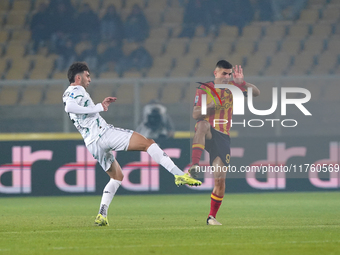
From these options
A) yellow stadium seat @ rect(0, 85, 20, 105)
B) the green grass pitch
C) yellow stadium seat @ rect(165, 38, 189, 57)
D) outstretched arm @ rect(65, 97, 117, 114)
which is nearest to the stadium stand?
yellow stadium seat @ rect(165, 38, 189, 57)

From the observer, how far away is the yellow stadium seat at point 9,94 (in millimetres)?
12824

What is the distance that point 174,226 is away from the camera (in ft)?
24.1

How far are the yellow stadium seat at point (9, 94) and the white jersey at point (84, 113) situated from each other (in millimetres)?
6019

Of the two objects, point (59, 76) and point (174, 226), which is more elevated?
point (59, 76)

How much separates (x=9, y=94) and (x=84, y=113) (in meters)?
→ 6.46

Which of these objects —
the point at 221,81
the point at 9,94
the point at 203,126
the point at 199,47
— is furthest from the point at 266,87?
the point at 203,126

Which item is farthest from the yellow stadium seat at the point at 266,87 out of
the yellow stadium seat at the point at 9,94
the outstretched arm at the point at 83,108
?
the outstretched arm at the point at 83,108

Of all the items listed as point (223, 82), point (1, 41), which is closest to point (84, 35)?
point (1, 41)

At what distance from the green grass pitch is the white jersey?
42.5 inches

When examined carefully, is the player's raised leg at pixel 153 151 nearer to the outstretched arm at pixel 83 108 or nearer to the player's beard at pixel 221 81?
the outstretched arm at pixel 83 108

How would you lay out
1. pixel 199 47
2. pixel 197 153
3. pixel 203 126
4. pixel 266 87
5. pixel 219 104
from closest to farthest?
pixel 197 153
pixel 203 126
pixel 219 104
pixel 266 87
pixel 199 47

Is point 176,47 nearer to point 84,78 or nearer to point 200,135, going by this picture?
point 84,78

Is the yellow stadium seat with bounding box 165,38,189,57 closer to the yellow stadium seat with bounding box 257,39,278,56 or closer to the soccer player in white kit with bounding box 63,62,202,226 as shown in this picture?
the yellow stadium seat with bounding box 257,39,278,56

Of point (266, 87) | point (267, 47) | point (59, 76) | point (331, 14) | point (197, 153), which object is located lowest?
point (197, 153)
